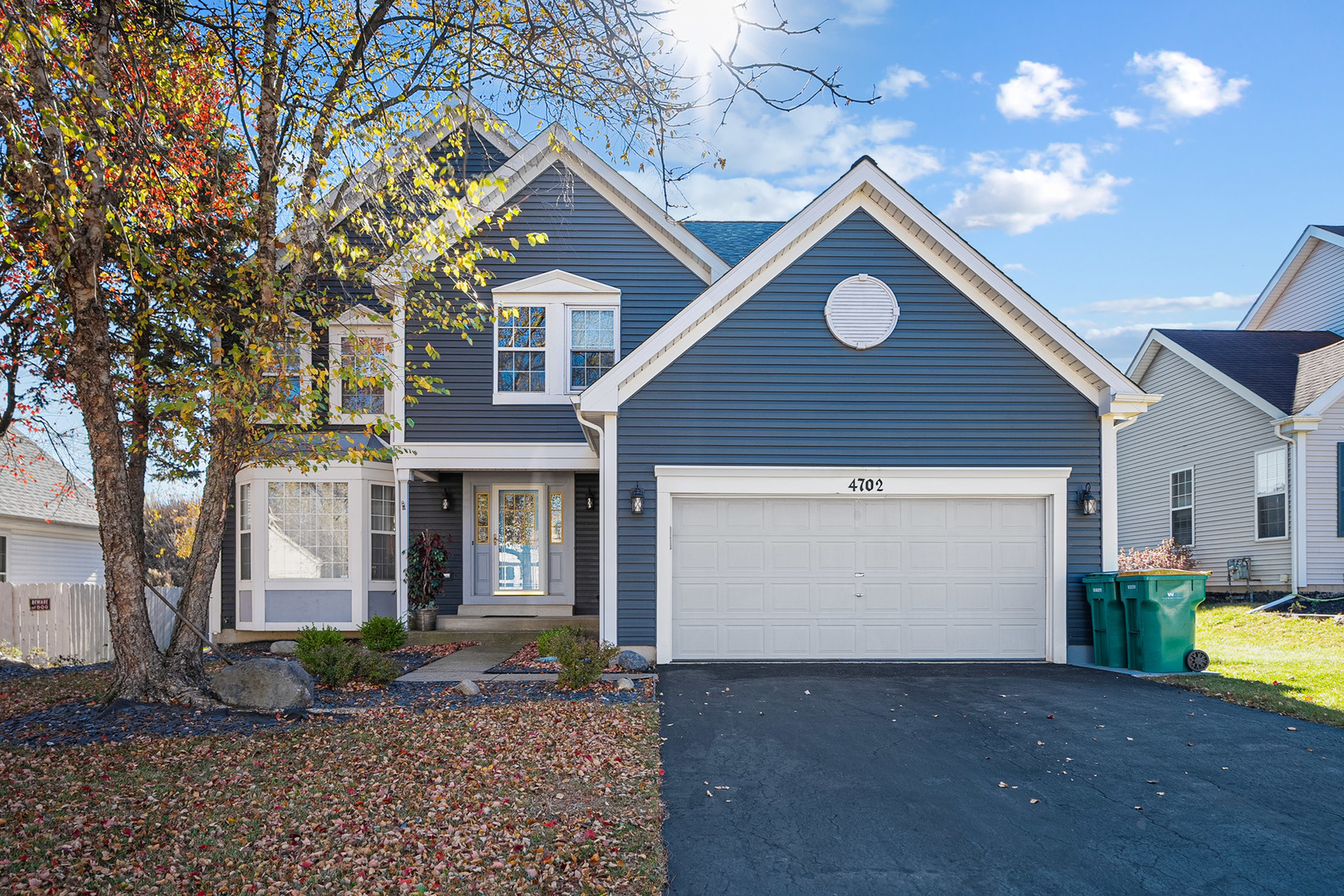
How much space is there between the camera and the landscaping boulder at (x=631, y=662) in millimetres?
9867

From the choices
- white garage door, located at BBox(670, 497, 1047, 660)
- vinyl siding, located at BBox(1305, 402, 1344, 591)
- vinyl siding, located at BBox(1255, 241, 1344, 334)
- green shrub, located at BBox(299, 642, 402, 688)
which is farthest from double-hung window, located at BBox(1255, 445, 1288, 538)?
green shrub, located at BBox(299, 642, 402, 688)

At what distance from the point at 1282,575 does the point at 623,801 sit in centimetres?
1561

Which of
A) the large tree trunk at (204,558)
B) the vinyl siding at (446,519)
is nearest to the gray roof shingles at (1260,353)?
the vinyl siding at (446,519)

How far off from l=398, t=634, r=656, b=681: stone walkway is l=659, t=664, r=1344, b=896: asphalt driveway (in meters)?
1.98

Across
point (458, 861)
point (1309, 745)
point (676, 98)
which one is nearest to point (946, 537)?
point (1309, 745)

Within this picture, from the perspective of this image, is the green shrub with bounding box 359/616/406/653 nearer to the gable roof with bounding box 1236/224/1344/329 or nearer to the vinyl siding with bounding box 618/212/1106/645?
the vinyl siding with bounding box 618/212/1106/645

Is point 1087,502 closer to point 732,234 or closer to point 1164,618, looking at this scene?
point 1164,618

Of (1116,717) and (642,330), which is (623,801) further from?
(642,330)

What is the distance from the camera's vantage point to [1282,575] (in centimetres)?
1567

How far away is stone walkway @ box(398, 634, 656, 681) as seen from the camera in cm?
961

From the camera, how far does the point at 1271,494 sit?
16.1 meters

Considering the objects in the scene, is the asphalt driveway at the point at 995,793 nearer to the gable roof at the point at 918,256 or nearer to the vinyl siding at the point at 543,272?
the gable roof at the point at 918,256

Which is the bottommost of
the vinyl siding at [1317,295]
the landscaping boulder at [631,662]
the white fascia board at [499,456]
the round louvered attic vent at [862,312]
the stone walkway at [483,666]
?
the stone walkway at [483,666]

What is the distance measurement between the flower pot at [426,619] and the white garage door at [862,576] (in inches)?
190
